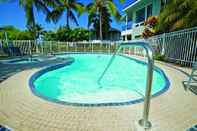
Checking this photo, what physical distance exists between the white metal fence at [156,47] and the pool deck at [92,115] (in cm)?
468

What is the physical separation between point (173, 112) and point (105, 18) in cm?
2545

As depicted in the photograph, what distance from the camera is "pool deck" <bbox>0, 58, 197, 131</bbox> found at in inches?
109

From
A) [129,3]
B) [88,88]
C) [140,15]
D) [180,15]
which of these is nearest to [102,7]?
[129,3]

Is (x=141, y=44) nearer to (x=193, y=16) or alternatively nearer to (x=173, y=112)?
(x=173, y=112)

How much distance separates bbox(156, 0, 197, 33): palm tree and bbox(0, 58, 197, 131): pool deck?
5803 mm

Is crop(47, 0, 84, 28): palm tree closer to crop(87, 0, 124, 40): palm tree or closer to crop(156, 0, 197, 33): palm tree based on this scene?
crop(87, 0, 124, 40): palm tree

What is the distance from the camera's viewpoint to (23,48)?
15508mm

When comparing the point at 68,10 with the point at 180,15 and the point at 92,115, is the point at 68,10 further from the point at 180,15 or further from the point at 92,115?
the point at 92,115

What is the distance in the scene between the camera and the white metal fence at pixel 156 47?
8023 millimetres

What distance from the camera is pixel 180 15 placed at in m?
9.04

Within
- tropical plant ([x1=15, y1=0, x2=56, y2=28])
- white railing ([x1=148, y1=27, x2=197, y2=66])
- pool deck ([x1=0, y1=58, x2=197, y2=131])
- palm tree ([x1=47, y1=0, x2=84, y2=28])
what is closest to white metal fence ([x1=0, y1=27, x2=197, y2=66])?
white railing ([x1=148, y1=27, x2=197, y2=66])

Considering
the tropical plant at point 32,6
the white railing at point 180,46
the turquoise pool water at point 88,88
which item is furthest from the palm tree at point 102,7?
the turquoise pool water at point 88,88

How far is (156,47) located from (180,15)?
10.5 ft

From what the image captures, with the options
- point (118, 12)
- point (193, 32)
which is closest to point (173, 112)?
point (193, 32)
